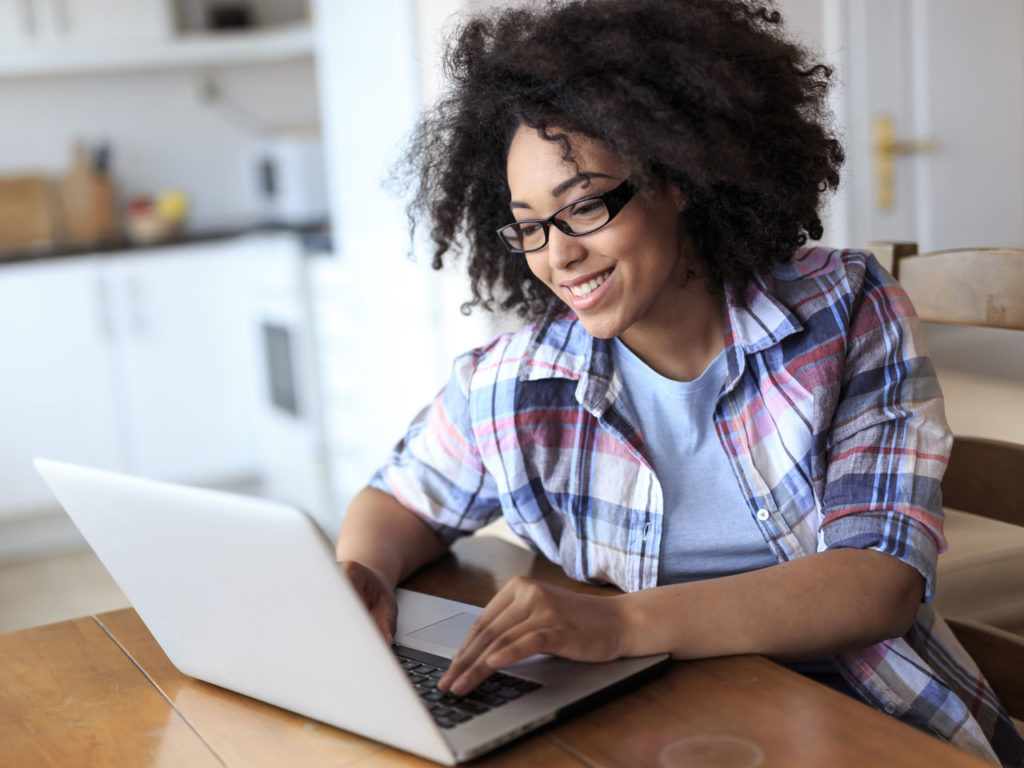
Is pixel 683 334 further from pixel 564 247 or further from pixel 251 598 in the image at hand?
pixel 251 598

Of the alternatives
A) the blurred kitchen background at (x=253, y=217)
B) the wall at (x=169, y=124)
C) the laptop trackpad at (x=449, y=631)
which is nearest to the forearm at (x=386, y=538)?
the laptop trackpad at (x=449, y=631)

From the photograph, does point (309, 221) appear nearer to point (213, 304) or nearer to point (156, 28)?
point (213, 304)

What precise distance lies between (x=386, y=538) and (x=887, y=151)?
7.49 ft

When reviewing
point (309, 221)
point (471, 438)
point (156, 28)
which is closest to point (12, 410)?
point (309, 221)

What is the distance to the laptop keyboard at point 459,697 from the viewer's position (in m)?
0.85

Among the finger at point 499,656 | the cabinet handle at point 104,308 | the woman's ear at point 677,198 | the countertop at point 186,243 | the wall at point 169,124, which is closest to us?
the finger at point 499,656

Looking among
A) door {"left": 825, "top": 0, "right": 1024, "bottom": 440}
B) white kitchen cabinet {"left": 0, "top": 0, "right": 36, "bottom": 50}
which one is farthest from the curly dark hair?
white kitchen cabinet {"left": 0, "top": 0, "right": 36, "bottom": 50}

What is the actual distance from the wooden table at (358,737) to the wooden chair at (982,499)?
1.69ft

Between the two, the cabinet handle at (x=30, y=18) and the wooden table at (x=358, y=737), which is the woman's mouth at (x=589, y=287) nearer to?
the wooden table at (x=358, y=737)

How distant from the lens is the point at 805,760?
2.48 feet

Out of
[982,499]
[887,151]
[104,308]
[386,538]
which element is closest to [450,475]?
[386,538]

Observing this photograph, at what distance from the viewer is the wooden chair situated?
1.29 meters

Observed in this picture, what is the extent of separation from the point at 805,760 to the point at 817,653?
26 cm

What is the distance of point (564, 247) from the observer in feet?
3.83
